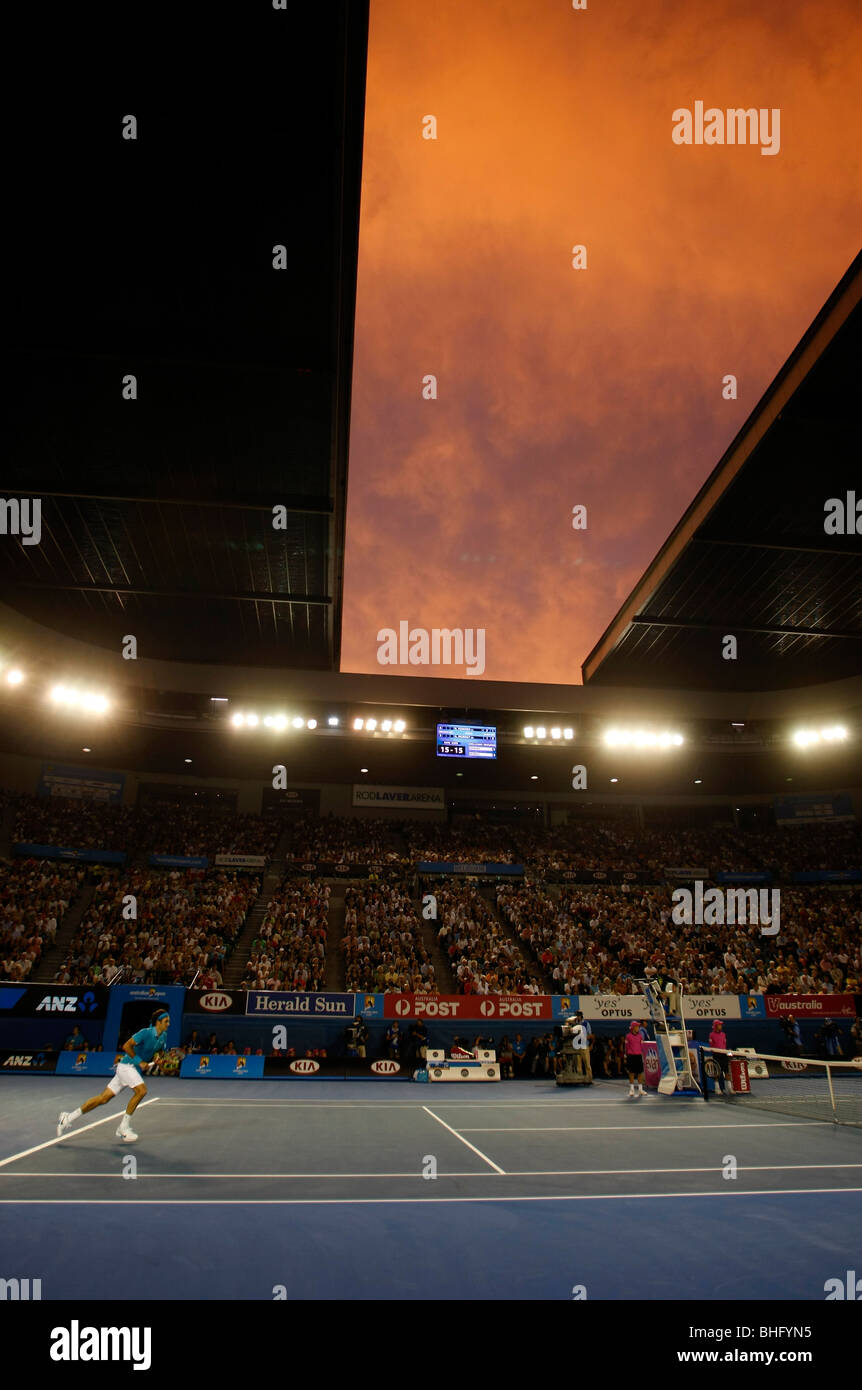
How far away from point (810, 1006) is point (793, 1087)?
629 cm

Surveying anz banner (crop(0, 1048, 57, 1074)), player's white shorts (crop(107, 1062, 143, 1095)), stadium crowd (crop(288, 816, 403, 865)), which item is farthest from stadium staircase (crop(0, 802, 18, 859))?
player's white shorts (crop(107, 1062, 143, 1095))

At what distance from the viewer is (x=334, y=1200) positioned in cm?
719

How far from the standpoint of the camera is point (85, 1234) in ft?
19.0

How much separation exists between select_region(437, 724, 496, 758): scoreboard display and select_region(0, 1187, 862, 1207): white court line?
93.3ft

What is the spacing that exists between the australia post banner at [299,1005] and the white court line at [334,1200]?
53.8 feet

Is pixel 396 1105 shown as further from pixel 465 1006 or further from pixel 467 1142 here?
pixel 465 1006

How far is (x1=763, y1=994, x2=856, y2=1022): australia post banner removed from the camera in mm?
25781

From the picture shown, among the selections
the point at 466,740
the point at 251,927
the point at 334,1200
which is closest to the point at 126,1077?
the point at 334,1200

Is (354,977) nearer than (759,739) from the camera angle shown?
Yes
